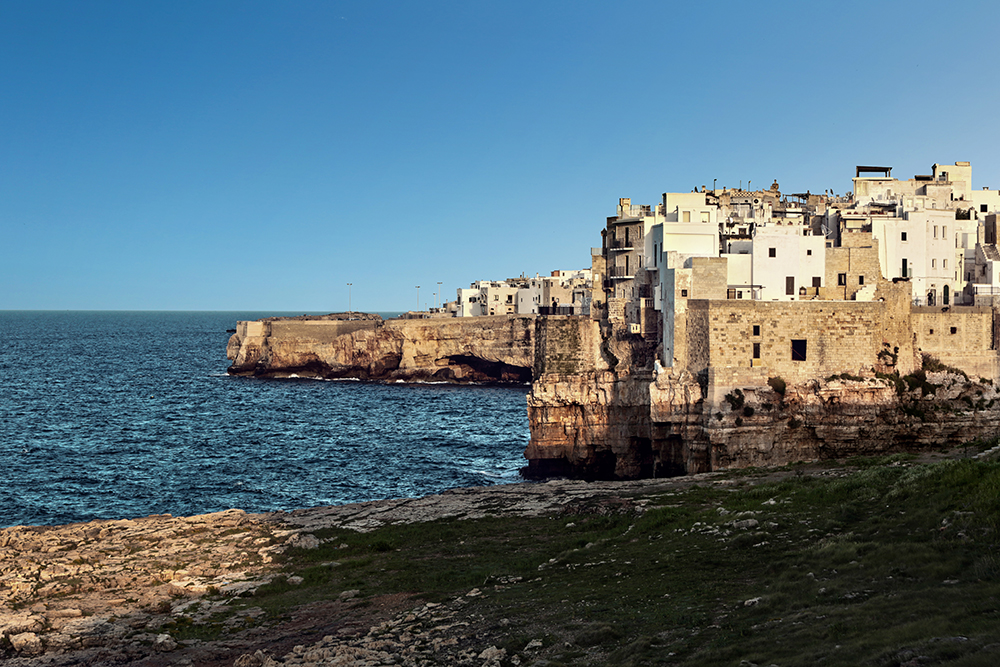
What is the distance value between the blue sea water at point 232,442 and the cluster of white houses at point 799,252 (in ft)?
46.6

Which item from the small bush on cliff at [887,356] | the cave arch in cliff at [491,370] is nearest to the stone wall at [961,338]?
the small bush on cliff at [887,356]

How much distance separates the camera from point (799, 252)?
142 feet

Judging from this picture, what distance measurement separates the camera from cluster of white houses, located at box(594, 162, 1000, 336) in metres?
43.1

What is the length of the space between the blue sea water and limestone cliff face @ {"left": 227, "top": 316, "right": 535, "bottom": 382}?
5.71 m

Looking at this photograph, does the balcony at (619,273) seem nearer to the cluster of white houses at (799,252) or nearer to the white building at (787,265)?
the cluster of white houses at (799,252)

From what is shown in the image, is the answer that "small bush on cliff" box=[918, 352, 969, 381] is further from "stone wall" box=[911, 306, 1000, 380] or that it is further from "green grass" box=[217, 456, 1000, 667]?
"green grass" box=[217, 456, 1000, 667]

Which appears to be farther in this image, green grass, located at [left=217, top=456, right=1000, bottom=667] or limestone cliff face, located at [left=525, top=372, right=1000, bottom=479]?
limestone cliff face, located at [left=525, top=372, right=1000, bottom=479]

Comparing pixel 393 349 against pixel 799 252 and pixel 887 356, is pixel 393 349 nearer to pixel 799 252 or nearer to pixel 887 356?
pixel 799 252

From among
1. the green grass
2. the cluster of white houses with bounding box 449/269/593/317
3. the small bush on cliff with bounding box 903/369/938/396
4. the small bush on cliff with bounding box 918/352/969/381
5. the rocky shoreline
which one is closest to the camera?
the green grass

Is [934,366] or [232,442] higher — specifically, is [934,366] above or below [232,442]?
above

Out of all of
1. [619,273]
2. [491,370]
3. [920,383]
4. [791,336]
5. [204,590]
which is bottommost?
[204,590]

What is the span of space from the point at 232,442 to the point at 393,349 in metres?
45.6

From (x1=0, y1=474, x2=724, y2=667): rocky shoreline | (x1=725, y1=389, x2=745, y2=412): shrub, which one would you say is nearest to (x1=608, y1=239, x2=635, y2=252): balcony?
(x1=725, y1=389, x2=745, y2=412): shrub

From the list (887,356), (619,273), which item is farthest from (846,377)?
(619,273)
